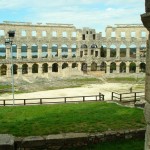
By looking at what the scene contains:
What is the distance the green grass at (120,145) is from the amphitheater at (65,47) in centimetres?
4489

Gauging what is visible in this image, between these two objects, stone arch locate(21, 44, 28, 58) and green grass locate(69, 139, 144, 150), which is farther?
stone arch locate(21, 44, 28, 58)

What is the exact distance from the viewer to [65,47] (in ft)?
204

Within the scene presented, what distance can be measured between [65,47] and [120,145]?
5419 cm

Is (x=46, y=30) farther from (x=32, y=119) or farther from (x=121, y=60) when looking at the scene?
(x=32, y=119)

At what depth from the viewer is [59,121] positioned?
11.3 metres

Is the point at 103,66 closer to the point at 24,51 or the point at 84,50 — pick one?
the point at 84,50

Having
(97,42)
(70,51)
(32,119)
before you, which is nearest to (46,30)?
(70,51)

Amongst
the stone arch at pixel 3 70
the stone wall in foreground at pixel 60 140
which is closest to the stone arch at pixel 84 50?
the stone arch at pixel 3 70

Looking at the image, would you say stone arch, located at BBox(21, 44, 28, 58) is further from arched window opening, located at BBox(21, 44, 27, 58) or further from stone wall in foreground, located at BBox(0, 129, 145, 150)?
stone wall in foreground, located at BBox(0, 129, 145, 150)

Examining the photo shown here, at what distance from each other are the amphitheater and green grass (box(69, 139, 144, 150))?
44.9 metres

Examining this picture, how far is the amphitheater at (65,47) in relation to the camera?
56.2m

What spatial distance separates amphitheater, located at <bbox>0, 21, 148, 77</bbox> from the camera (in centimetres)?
5619

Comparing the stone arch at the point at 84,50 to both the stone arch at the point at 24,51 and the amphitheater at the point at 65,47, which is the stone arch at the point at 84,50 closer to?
the amphitheater at the point at 65,47

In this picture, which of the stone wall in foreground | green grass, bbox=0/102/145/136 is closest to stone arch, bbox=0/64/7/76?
green grass, bbox=0/102/145/136
